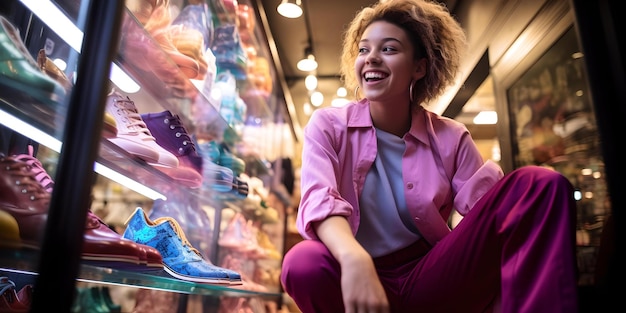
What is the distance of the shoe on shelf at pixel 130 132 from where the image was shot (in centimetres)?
137

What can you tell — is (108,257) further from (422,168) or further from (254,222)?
(254,222)

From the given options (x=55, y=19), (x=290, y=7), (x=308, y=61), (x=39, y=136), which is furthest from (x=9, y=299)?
(x=308, y=61)

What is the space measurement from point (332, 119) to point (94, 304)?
106 cm

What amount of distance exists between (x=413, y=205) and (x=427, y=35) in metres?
0.60

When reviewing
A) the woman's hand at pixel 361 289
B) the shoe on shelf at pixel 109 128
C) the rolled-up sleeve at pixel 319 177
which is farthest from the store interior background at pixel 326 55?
the woman's hand at pixel 361 289

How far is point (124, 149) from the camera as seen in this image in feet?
4.47

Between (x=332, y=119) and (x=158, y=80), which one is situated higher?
(x=158, y=80)

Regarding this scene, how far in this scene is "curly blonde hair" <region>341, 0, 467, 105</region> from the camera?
1.48 metres

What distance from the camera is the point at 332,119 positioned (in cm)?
138

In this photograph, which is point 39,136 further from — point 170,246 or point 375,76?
point 375,76

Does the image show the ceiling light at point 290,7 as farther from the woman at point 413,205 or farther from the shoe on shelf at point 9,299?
the shoe on shelf at point 9,299

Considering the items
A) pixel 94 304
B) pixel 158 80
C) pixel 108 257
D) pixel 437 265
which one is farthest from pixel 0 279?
pixel 437 265

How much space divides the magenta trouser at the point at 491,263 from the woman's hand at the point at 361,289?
5.7 inches

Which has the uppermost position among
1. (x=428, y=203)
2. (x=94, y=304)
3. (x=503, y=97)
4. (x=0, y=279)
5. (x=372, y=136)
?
(x=503, y=97)
